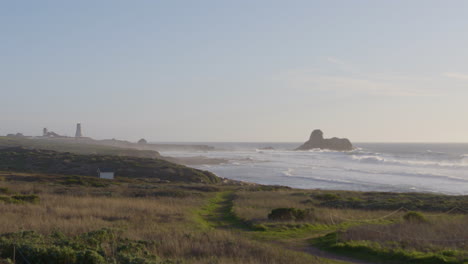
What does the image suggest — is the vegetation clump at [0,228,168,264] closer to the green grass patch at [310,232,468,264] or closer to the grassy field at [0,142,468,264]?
the grassy field at [0,142,468,264]

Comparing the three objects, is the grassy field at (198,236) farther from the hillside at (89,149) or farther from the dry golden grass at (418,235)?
the hillside at (89,149)

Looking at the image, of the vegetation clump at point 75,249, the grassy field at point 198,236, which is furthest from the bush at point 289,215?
the vegetation clump at point 75,249

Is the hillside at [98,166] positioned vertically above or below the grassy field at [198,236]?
below

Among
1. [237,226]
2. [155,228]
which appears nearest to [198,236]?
[155,228]

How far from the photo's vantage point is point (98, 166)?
58188 mm

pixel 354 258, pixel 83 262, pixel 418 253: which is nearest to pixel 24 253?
pixel 83 262

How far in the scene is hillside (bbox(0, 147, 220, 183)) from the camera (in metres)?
54.3

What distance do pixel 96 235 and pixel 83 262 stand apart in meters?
2.82

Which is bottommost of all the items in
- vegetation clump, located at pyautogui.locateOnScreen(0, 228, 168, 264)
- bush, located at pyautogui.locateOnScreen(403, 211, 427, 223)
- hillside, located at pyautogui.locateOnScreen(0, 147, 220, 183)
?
hillside, located at pyautogui.locateOnScreen(0, 147, 220, 183)

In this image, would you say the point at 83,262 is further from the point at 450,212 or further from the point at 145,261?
the point at 450,212

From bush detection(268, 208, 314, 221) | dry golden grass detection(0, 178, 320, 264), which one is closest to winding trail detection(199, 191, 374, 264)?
dry golden grass detection(0, 178, 320, 264)

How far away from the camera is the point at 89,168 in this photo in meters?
57.8

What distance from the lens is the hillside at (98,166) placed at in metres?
54.3

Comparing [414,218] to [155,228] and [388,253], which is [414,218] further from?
[155,228]
